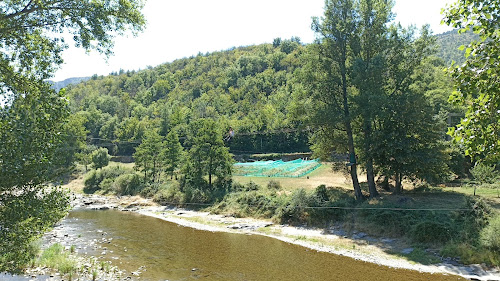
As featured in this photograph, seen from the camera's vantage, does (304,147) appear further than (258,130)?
No

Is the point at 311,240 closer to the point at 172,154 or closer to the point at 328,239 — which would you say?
the point at 328,239

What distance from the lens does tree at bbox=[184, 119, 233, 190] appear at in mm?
38594

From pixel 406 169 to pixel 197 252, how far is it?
16.8 m

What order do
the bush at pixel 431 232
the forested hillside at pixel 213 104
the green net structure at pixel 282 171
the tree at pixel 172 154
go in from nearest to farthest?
1. the bush at pixel 431 232
2. the green net structure at pixel 282 171
3. the tree at pixel 172 154
4. the forested hillside at pixel 213 104

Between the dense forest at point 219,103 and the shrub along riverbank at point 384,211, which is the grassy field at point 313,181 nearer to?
the shrub along riverbank at point 384,211

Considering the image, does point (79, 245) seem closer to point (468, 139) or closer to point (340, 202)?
point (340, 202)

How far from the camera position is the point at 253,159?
230ft

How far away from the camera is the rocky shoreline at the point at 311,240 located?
16.7 metres

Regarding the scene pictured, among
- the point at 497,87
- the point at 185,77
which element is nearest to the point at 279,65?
the point at 185,77

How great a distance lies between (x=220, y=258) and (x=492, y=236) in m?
15.0

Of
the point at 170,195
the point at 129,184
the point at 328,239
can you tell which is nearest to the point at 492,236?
the point at 328,239

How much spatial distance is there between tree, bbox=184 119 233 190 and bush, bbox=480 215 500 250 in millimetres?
25757

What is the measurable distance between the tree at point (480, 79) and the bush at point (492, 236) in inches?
555

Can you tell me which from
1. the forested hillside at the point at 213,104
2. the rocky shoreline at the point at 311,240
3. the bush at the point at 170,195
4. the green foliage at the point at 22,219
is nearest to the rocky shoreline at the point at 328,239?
the rocky shoreline at the point at 311,240
